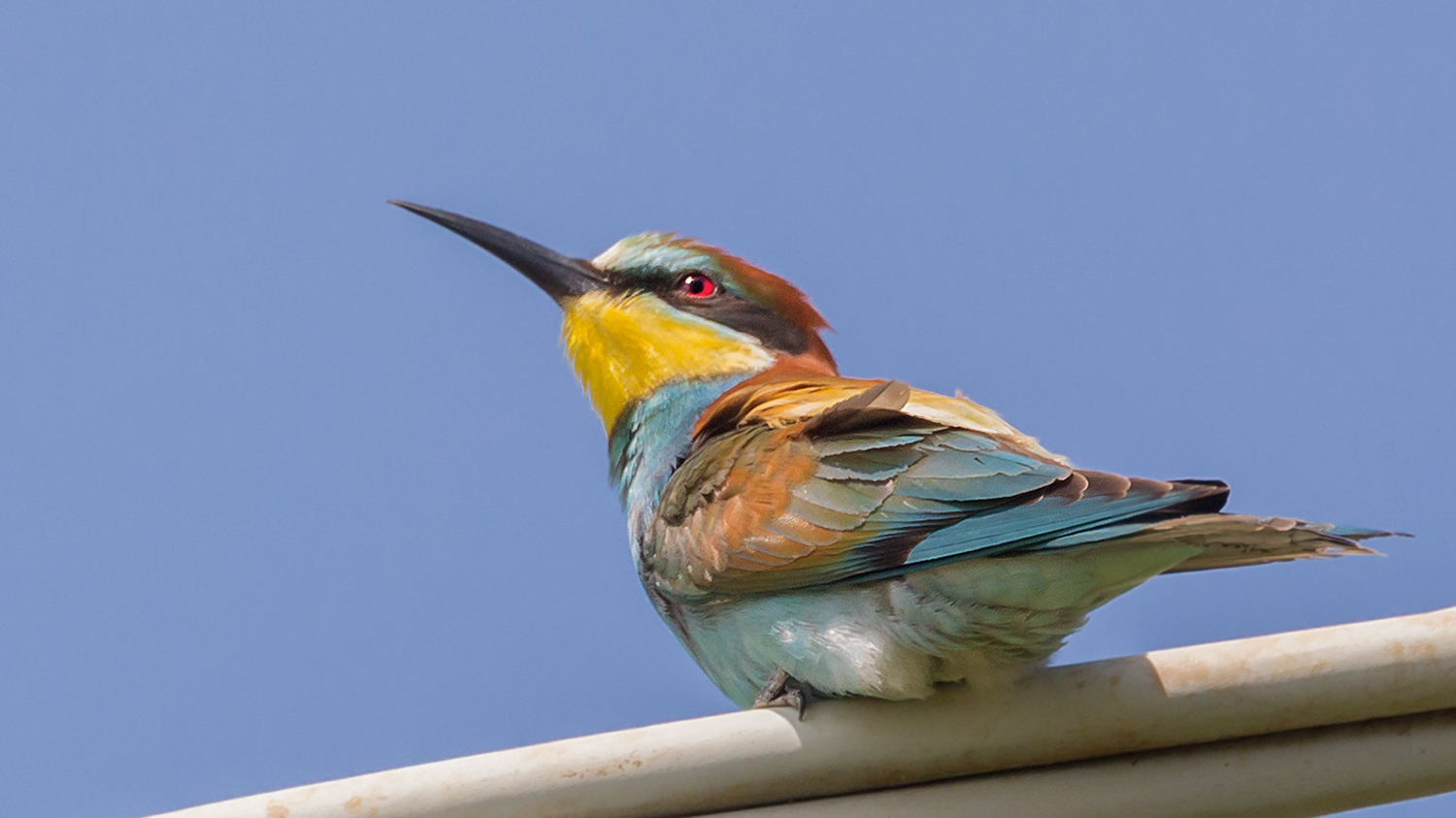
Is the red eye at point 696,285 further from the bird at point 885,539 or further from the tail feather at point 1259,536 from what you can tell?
the tail feather at point 1259,536

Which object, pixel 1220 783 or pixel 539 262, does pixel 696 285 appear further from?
pixel 1220 783

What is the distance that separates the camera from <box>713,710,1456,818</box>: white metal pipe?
2051 millimetres

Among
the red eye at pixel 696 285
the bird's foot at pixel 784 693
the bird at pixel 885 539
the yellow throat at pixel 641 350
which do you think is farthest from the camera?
the red eye at pixel 696 285

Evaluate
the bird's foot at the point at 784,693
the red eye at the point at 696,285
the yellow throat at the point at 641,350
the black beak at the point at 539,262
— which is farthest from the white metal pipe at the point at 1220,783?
the black beak at the point at 539,262

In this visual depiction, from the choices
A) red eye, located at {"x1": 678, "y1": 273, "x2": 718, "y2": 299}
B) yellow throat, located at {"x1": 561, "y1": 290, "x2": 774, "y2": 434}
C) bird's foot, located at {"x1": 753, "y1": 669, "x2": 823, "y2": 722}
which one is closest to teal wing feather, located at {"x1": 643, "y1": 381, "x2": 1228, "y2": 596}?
bird's foot, located at {"x1": 753, "y1": 669, "x2": 823, "y2": 722}

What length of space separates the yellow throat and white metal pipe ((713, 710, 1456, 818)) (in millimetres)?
2158

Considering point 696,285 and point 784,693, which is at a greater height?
point 696,285

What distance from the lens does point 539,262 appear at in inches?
181

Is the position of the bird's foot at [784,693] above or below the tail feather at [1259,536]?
below

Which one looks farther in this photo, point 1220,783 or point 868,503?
point 868,503

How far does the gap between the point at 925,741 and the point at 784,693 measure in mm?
661

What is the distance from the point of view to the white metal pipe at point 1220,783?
2.05 meters

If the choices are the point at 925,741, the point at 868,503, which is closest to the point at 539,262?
the point at 868,503

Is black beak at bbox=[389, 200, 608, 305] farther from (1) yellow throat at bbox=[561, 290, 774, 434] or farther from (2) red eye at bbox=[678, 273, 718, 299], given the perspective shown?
(2) red eye at bbox=[678, 273, 718, 299]
